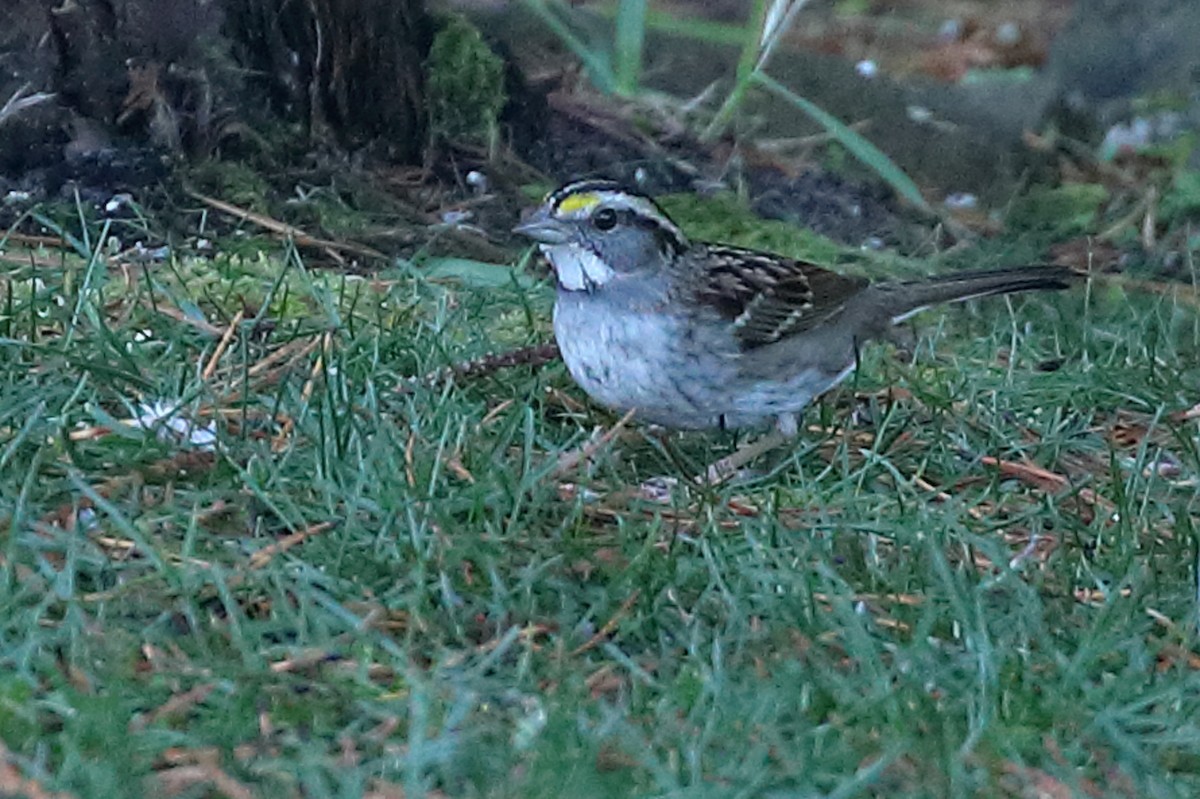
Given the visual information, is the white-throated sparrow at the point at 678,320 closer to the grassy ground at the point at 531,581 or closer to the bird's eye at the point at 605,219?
the bird's eye at the point at 605,219

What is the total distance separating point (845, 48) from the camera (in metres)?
11.1

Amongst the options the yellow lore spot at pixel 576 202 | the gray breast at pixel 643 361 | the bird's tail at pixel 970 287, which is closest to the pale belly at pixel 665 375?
the gray breast at pixel 643 361

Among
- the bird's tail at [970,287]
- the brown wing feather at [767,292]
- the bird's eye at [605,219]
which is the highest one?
the bird's eye at [605,219]

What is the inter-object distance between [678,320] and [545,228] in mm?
404

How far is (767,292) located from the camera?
5008mm

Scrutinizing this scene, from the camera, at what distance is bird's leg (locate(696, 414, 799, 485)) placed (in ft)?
14.0

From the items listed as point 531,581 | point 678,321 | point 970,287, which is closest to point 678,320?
point 678,321

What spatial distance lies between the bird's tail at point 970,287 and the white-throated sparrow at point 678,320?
23 centimetres

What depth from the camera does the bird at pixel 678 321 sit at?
452 cm

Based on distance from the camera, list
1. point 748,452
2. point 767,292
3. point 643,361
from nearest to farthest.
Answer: point 748,452 → point 643,361 → point 767,292

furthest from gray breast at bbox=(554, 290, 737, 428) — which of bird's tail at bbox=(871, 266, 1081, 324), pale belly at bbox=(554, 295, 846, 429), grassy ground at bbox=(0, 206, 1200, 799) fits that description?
bird's tail at bbox=(871, 266, 1081, 324)

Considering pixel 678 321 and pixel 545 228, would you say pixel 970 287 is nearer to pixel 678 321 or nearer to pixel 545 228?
pixel 678 321

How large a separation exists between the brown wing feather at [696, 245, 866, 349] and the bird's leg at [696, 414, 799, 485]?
9.3 inches

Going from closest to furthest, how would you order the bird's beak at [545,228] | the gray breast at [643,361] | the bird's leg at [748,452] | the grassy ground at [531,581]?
the grassy ground at [531,581], the bird's leg at [748,452], the gray breast at [643,361], the bird's beak at [545,228]
